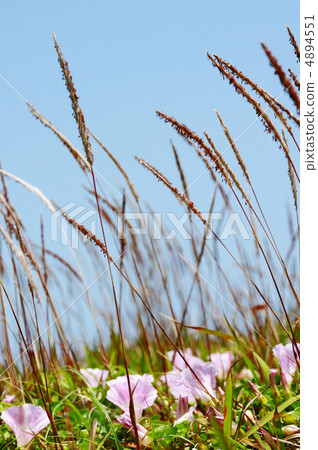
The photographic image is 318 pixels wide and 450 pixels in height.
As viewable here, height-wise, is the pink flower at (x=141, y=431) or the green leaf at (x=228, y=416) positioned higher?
the green leaf at (x=228, y=416)

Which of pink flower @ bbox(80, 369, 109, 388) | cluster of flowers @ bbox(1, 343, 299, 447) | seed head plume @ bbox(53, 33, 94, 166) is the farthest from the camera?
pink flower @ bbox(80, 369, 109, 388)

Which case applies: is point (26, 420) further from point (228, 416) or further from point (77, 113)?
point (77, 113)

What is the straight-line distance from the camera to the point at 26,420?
2.81ft

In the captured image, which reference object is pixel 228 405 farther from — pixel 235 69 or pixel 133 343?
pixel 133 343

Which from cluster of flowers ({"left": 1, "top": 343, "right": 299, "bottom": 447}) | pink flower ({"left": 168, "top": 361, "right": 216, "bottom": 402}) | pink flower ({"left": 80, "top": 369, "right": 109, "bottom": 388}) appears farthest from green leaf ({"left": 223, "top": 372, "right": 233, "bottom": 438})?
pink flower ({"left": 80, "top": 369, "right": 109, "bottom": 388})

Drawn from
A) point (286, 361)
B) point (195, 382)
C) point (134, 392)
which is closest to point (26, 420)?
point (134, 392)

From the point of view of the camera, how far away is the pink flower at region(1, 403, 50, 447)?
0.85 meters

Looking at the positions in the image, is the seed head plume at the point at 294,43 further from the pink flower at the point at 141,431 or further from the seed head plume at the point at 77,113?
the pink flower at the point at 141,431

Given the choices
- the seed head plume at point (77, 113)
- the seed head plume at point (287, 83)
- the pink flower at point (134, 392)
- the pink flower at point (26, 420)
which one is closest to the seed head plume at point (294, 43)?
the seed head plume at point (287, 83)

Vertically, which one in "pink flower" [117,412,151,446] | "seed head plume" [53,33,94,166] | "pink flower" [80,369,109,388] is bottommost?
"pink flower" [80,369,109,388]

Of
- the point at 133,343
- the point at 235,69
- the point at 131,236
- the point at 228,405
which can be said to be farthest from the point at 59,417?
the point at 133,343

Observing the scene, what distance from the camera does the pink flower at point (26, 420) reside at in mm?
847

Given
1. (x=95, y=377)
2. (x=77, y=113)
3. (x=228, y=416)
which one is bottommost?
(x=95, y=377)

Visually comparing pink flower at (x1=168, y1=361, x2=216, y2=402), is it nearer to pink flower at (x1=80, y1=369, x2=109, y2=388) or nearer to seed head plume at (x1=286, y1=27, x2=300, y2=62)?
pink flower at (x1=80, y1=369, x2=109, y2=388)
